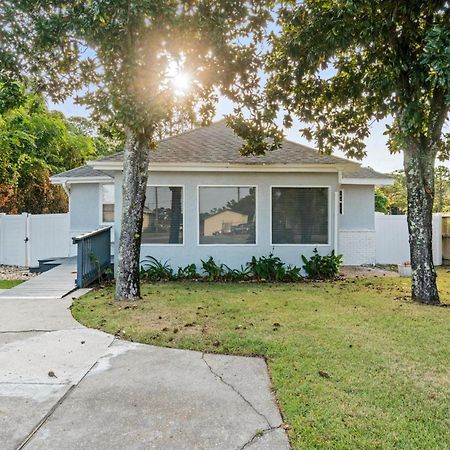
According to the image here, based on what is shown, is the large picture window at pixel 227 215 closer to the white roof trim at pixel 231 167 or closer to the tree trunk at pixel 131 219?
the white roof trim at pixel 231 167

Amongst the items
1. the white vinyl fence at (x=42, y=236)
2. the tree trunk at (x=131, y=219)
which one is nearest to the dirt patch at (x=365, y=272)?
the white vinyl fence at (x=42, y=236)

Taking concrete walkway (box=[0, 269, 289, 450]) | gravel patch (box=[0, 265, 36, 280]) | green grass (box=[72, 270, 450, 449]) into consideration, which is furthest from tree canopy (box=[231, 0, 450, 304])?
gravel patch (box=[0, 265, 36, 280])

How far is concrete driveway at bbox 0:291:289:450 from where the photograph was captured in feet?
8.68


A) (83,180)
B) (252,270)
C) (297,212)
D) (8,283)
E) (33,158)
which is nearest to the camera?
(8,283)

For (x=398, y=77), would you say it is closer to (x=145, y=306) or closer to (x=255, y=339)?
(x=255, y=339)

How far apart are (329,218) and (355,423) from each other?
313 inches

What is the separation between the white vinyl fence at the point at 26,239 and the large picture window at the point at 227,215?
5926 mm

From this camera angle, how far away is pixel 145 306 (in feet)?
21.9

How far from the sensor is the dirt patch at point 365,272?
10.9 metres

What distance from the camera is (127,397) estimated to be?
3273mm

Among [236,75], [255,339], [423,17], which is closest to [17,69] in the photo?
[236,75]

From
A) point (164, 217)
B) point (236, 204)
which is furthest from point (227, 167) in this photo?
point (164, 217)

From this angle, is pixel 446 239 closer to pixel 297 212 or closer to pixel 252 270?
pixel 297 212

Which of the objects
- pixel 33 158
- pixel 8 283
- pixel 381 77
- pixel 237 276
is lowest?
pixel 8 283
